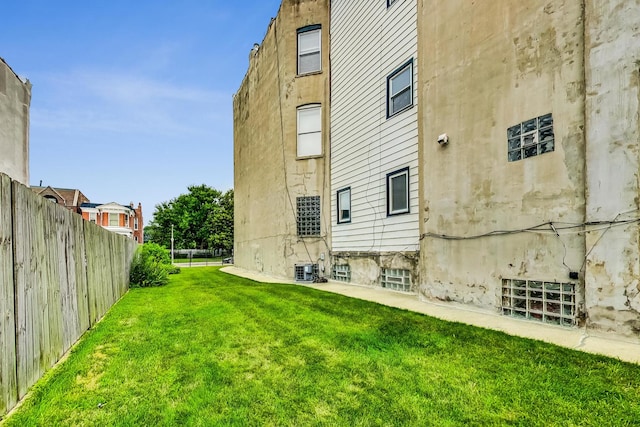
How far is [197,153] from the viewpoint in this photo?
35.6 metres

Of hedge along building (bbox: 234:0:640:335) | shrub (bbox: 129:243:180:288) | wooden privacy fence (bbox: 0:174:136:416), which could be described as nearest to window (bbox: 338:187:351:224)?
hedge along building (bbox: 234:0:640:335)

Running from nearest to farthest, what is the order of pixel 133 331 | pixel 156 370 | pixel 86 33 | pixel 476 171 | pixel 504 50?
pixel 156 370
pixel 133 331
pixel 504 50
pixel 476 171
pixel 86 33

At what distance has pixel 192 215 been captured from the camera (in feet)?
155

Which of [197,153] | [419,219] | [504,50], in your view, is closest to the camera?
[504,50]

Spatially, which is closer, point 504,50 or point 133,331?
point 133,331

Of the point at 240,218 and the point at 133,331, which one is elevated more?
the point at 240,218

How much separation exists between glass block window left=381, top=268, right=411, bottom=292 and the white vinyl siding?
22.3 inches

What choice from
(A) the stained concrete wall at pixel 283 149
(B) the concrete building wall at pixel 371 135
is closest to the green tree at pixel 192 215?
(A) the stained concrete wall at pixel 283 149

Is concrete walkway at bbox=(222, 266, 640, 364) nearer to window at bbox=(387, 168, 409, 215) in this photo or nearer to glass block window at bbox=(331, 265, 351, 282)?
window at bbox=(387, 168, 409, 215)

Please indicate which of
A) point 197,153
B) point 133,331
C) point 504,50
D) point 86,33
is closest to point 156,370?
point 133,331

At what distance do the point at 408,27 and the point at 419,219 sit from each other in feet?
15.0

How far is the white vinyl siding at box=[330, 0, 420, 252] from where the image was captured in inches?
326

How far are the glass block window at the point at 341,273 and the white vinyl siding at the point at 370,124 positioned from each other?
59cm

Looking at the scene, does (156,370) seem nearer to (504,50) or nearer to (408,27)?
(504,50)
